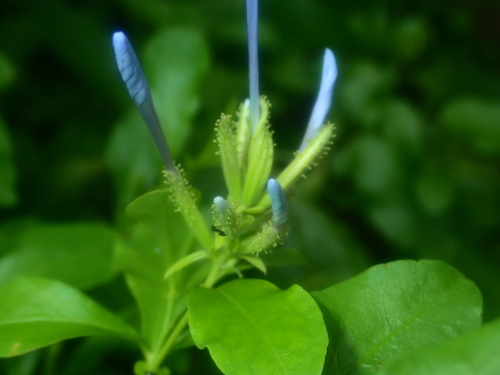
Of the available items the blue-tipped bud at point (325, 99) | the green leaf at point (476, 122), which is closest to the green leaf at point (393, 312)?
the blue-tipped bud at point (325, 99)

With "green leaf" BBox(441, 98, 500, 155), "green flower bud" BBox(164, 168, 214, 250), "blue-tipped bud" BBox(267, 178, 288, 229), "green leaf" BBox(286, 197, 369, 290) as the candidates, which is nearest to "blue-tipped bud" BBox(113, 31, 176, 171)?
"green flower bud" BBox(164, 168, 214, 250)

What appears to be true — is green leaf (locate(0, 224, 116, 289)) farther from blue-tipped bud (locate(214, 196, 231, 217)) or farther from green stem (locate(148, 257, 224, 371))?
blue-tipped bud (locate(214, 196, 231, 217))

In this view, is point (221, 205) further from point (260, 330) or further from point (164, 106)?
point (164, 106)

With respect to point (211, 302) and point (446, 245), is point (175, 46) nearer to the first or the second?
point (211, 302)

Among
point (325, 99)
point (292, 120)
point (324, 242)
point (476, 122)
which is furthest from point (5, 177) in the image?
point (476, 122)

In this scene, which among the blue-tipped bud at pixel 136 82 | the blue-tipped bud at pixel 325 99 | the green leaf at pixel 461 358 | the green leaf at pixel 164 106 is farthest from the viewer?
the green leaf at pixel 164 106

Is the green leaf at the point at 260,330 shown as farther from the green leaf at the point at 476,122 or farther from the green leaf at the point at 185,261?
the green leaf at the point at 476,122

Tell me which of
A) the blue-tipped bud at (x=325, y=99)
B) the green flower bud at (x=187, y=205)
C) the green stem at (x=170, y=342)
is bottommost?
the green stem at (x=170, y=342)
